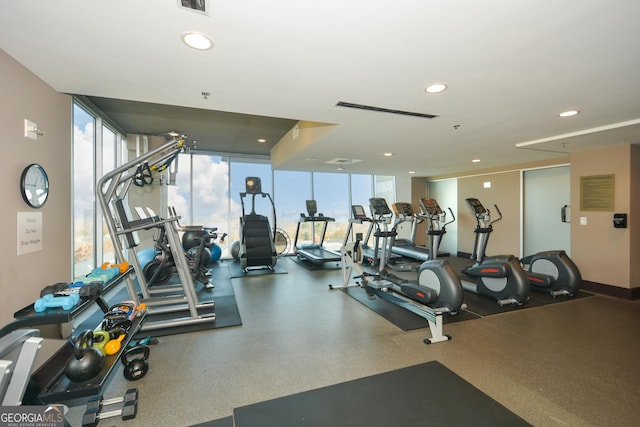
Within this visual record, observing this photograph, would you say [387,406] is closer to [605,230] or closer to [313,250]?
[605,230]

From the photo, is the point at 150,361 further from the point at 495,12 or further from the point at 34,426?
the point at 495,12

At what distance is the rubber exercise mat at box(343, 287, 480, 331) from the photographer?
3.31m

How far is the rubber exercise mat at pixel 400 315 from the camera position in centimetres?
331

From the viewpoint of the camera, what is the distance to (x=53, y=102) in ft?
8.03

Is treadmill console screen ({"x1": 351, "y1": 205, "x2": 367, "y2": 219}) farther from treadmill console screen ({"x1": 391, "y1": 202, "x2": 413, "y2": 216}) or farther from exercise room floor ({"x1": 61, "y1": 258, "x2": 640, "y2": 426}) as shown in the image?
exercise room floor ({"x1": 61, "y1": 258, "x2": 640, "y2": 426})

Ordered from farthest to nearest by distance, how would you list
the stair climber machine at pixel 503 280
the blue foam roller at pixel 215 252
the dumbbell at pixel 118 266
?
the blue foam roller at pixel 215 252 → the stair climber machine at pixel 503 280 → the dumbbell at pixel 118 266

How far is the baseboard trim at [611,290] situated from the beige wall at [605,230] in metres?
0.06

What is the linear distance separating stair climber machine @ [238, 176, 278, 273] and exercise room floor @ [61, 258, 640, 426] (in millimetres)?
2208

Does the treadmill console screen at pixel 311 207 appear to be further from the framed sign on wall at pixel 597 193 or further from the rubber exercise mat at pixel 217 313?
the framed sign on wall at pixel 597 193

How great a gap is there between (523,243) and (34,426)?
7.53 metres

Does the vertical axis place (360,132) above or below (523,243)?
above

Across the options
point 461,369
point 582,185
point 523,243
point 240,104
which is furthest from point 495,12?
point 523,243

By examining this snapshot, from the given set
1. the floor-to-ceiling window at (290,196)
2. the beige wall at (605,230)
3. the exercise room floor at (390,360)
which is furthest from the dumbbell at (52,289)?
the beige wall at (605,230)

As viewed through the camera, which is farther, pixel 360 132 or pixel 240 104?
pixel 360 132
